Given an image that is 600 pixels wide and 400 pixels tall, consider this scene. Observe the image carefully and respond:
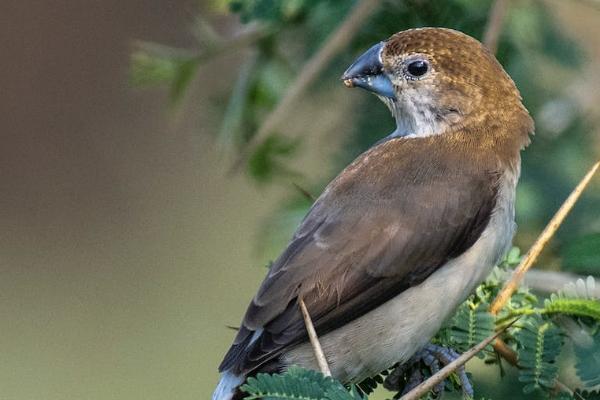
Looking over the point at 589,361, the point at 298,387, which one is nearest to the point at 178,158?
the point at 589,361

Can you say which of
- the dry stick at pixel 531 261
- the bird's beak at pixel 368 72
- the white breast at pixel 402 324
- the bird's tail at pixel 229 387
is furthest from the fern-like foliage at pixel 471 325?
the bird's beak at pixel 368 72

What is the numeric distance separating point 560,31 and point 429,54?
100 centimetres

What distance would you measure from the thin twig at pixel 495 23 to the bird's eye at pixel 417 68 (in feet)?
0.98

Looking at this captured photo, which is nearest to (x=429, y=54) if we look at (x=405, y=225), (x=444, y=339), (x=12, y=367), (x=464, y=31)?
(x=464, y=31)

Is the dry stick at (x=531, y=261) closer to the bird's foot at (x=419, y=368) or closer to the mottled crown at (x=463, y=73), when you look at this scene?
the bird's foot at (x=419, y=368)

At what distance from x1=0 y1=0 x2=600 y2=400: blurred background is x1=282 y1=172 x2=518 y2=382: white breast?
386mm

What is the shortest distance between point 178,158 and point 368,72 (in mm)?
9437

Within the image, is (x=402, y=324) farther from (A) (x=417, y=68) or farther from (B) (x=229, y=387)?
(A) (x=417, y=68)

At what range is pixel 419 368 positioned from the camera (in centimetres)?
478

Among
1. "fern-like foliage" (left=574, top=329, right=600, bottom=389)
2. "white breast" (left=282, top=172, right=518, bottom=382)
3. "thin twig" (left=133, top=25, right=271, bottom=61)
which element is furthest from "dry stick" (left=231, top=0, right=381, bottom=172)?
"fern-like foliage" (left=574, top=329, right=600, bottom=389)

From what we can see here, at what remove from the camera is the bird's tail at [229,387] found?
173 inches

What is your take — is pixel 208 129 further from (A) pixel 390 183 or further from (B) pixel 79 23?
(B) pixel 79 23

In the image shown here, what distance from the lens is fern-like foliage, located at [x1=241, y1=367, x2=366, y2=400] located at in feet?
11.1

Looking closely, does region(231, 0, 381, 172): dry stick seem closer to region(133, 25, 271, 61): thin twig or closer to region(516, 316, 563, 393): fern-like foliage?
region(133, 25, 271, 61): thin twig
